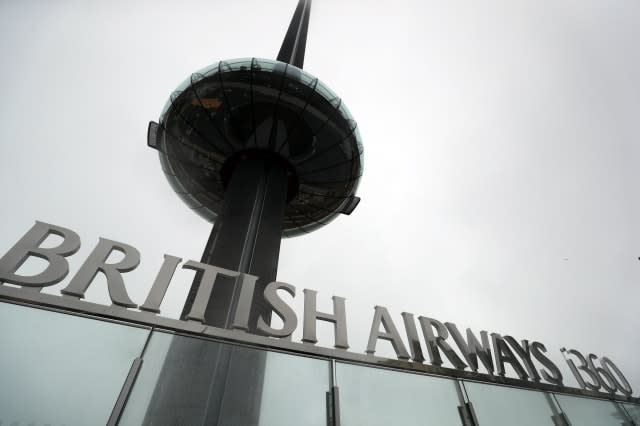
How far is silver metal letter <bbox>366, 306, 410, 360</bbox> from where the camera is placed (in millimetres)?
8827

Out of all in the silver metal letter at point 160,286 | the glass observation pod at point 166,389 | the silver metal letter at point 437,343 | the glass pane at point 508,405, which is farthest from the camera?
the silver metal letter at point 437,343

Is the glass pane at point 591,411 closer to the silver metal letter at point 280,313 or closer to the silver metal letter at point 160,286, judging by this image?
the silver metal letter at point 280,313

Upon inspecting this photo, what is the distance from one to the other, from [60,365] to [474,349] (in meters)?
10.0

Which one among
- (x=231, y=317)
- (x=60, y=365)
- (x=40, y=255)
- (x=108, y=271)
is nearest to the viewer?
(x=60, y=365)

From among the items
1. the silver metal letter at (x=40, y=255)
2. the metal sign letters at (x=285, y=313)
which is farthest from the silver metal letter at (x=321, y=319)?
the silver metal letter at (x=40, y=255)

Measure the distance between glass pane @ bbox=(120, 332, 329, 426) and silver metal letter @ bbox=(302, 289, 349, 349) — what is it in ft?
3.65

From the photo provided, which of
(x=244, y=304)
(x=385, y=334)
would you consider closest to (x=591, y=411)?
(x=385, y=334)

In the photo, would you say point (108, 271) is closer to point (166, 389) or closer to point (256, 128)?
point (166, 389)

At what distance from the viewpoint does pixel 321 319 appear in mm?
8938

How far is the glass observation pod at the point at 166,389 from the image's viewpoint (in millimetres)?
5250

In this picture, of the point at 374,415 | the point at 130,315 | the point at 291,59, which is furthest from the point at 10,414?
the point at 291,59

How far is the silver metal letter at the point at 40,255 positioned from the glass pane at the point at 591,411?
1295 centimetres

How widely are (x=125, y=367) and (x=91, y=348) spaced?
0.69 m

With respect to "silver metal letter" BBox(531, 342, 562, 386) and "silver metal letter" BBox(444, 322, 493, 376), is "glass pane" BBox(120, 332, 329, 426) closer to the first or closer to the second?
"silver metal letter" BBox(444, 322, 493, 376)
